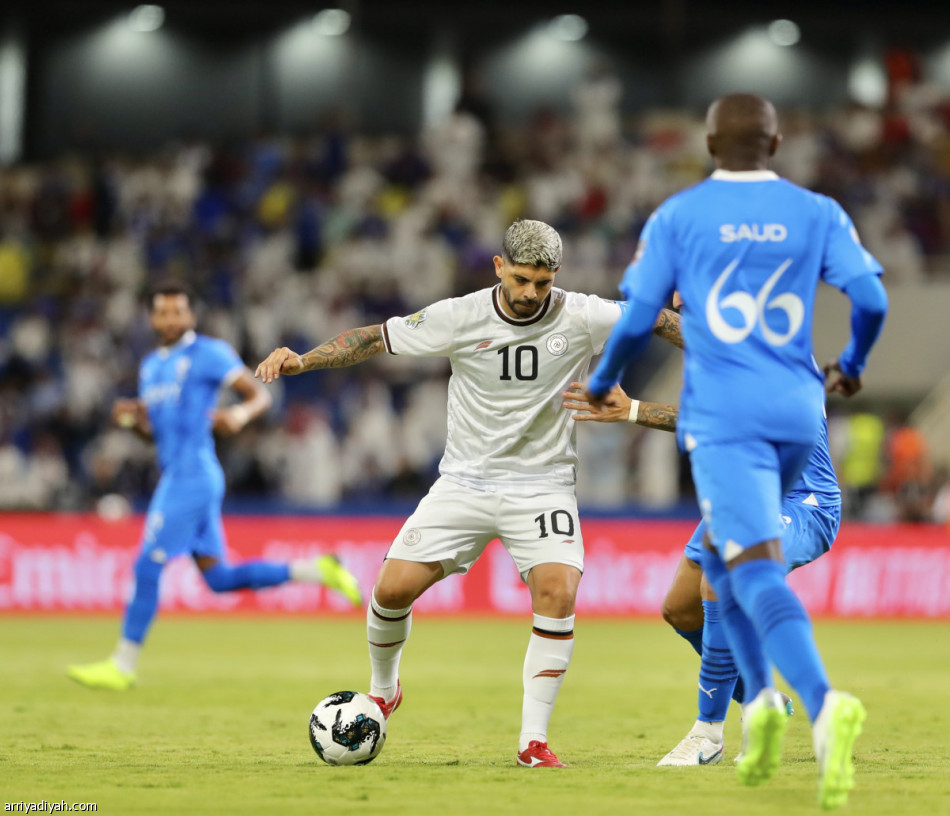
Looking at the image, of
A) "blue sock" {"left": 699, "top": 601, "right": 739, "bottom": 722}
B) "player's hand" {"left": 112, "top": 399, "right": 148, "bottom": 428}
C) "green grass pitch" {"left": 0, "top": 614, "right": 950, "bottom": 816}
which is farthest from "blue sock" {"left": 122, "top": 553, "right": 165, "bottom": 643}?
"blue sock" {"left": 699, "top": 601, "right": 739, "bottom": 722}

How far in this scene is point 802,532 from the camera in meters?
6.48

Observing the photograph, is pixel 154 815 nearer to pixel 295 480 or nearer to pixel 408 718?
pixel 408 718

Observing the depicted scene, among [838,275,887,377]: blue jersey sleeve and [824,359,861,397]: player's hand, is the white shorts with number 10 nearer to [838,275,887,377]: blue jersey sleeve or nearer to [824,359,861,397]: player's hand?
[824,359,861,397]: player's hand

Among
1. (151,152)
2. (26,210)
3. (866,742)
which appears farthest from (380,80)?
(866,742)

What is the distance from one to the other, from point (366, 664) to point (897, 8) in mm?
22268

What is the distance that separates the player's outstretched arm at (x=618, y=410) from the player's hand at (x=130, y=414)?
5095 millimetres

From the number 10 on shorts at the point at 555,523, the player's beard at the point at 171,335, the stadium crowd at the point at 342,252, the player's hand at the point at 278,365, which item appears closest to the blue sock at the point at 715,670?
the number 10 on shorts at the point at 555,523

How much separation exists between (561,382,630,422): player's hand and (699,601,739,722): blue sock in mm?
1009

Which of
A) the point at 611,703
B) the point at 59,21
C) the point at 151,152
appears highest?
the point at 59,21

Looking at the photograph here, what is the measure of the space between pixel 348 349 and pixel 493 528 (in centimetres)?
107

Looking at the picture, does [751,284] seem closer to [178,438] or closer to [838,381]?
[838,381]

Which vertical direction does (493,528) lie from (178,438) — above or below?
below

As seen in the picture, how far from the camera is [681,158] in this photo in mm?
22406

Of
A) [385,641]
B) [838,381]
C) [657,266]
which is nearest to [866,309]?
[838,381]
